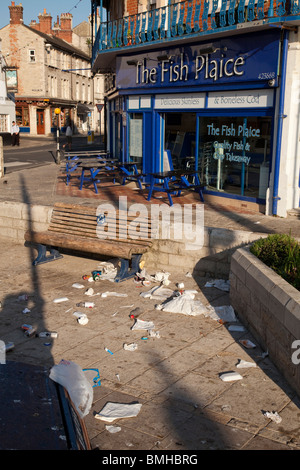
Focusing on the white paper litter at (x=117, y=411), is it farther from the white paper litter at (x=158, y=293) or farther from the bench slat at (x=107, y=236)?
the bench slat at (x=107, y=236)

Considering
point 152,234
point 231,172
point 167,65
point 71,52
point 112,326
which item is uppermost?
point 71,52

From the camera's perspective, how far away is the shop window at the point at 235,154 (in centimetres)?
1103

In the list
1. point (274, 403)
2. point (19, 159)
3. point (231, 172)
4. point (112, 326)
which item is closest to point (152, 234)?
point (112, 326)

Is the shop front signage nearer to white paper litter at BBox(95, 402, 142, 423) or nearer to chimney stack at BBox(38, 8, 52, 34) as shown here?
white paper litter at BBox(95, 402, 142, 423)

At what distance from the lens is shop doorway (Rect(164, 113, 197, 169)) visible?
13211 millimetres

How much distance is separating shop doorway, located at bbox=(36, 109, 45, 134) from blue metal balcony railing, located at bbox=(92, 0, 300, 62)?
117ft

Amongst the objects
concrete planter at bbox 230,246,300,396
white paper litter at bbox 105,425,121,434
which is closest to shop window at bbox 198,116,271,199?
concrete planter at bbox 230,246,300,396

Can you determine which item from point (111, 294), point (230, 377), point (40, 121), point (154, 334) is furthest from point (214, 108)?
point (40, 121)

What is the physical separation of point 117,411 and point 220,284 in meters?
4.00

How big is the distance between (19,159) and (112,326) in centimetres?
2075

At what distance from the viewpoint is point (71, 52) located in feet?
188

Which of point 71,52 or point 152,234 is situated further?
point 71,52

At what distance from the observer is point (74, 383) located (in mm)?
3572

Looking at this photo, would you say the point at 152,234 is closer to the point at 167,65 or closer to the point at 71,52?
the point at 167,65
